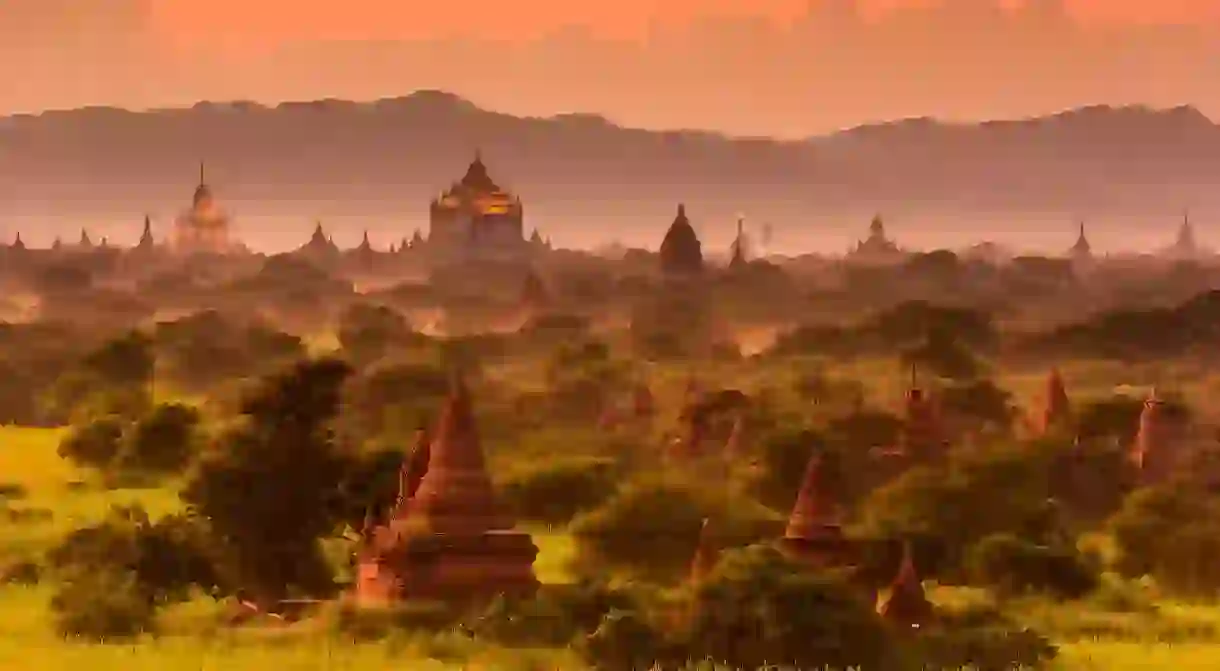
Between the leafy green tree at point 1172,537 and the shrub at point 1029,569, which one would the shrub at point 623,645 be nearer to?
the shrub at point 1029,569

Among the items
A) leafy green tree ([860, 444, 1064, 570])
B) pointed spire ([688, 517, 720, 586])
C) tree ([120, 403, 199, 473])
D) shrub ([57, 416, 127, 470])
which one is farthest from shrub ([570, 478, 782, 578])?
shrub ([57, 416, 127, 470])

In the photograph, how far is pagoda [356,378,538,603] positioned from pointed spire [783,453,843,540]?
4.72 m

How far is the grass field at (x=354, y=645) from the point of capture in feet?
123

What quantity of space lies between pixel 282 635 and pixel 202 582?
428 centimetres

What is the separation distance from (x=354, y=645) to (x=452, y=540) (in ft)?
8.53

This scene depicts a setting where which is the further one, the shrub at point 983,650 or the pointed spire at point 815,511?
the pointed spire at point 815,511

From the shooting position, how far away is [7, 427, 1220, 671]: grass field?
3744 cm

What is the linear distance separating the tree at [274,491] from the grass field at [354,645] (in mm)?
1272

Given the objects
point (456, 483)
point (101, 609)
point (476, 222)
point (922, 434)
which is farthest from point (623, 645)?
point (476, 222)

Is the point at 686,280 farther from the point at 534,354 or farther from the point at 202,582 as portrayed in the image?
the point at 202,582

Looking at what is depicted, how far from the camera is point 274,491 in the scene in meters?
45.4

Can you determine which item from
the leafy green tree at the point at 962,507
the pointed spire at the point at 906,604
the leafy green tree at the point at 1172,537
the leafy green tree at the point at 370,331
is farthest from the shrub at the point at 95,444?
the leafy green tree at the point at 370,331

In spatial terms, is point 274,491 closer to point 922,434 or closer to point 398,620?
point 398,620

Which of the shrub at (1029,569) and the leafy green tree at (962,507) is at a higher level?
the leafy green tree at (962,507)
